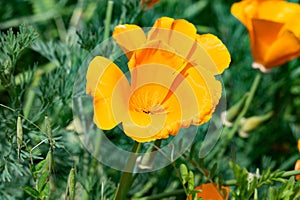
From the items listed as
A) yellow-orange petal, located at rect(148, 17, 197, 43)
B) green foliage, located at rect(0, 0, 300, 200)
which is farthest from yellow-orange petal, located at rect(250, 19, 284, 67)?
yellow-orange petal, located at rect(148, 17, 197, 43)

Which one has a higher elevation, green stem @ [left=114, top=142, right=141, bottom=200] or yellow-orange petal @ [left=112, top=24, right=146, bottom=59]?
yellow-orange petal @ [left=112, top=24, right=146, bottom=59]

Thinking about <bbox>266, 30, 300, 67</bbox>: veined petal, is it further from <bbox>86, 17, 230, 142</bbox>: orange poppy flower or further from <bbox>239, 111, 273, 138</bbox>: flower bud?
<bbox>86, 17, 230, 142</bbox>: orange poppy flower

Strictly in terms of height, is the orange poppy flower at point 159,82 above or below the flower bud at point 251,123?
above

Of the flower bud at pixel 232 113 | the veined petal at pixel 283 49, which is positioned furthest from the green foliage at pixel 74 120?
the veined petal at pixel 283 49

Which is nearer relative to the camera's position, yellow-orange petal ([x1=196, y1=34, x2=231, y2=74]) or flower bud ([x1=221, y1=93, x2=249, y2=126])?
yellow-orange petal ([x1=196, y1=34, x2=231, y2=74])

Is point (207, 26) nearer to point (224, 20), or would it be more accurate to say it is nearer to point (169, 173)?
point (224, 20)

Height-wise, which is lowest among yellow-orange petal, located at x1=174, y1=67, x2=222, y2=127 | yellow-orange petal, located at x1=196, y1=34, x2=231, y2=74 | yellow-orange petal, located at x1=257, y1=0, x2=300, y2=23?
yellow-orange petal, located at x1=257, y1=0, x2=300, y2=23

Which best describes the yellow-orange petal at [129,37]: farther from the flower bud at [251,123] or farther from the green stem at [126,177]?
the flower bud at [251,123]
